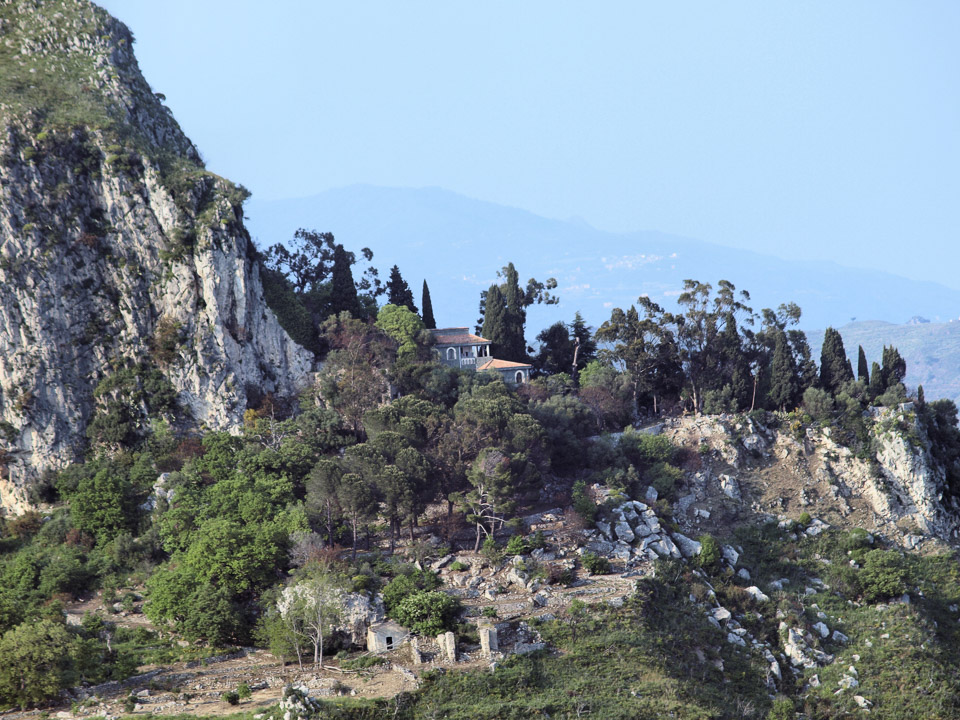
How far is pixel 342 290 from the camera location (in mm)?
73625

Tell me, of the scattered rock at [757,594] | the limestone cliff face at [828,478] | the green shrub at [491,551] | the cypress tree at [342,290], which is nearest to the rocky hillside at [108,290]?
the cypress tree at [342,290]

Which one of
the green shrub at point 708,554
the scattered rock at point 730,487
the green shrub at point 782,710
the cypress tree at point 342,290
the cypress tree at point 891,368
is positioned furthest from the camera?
the cypress tree at point 891,368

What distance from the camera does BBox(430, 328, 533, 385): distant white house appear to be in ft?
247

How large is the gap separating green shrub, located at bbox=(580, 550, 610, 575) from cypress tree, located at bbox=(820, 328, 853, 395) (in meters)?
31.7

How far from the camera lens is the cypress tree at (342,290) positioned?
73.6 metres

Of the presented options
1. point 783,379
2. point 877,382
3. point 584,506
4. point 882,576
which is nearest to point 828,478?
point 783,379

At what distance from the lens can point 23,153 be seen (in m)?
62.8

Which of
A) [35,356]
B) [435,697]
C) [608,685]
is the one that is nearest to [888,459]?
[608,685]

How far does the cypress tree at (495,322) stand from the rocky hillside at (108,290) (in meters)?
18.3

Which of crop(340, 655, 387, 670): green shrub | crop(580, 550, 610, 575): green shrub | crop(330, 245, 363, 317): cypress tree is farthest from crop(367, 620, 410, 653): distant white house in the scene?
crop(330, 245, 363, 317): cypress tree

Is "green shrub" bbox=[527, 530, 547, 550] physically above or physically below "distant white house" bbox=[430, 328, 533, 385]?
below

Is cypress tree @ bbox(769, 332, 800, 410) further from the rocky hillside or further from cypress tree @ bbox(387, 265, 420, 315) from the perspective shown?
the rocky hillside

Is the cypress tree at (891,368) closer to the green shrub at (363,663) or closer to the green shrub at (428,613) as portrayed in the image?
the green shrub at (428,613)

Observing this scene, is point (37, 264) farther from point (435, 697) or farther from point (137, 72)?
point (435, 697)
